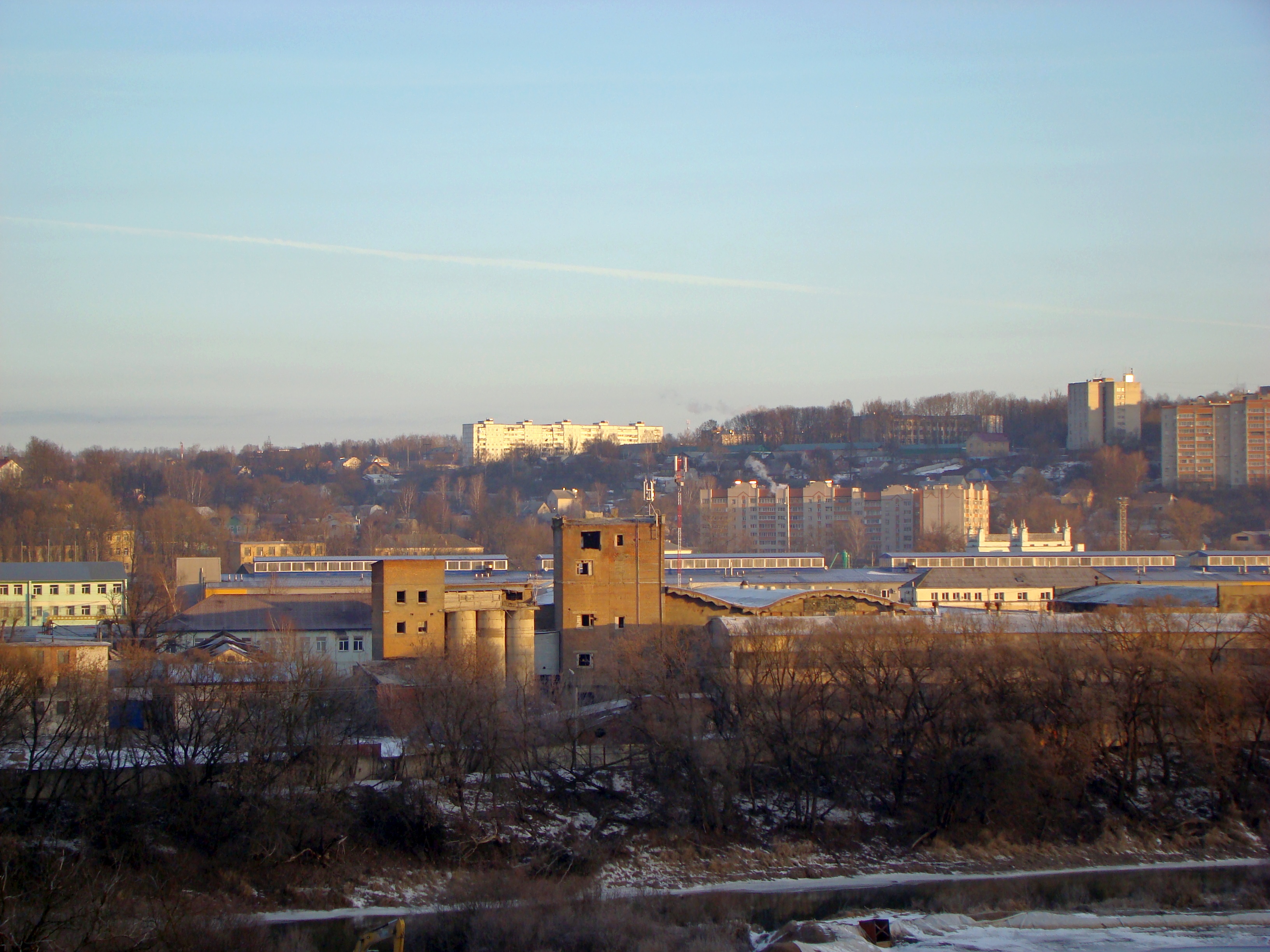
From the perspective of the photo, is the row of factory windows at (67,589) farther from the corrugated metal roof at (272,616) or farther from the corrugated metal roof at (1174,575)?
the corrugated metal roof at (1174,575)

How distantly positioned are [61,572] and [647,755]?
22140 mm

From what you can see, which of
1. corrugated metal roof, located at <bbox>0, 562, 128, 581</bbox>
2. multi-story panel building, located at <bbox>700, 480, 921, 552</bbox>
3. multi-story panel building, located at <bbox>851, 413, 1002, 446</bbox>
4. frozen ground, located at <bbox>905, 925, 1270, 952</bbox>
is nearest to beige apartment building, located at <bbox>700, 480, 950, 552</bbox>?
multi-story panel building, located at <bbox>700, 480, 921, 552</bbox>

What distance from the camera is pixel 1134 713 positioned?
2156 centimetres

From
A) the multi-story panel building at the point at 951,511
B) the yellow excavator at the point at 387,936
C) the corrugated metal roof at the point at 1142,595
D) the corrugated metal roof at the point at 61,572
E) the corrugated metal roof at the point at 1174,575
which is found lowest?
the yellow excavator at the point at 387,936

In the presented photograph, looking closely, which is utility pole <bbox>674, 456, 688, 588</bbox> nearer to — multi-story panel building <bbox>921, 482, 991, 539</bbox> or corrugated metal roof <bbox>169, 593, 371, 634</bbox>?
multi-story panel building <bbox>921, 482, 991, 539</bbox>

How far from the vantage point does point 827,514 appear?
7888cm

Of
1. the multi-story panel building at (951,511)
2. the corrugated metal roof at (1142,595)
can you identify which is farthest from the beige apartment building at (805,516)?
the corrugated metal roof at (1142,595)

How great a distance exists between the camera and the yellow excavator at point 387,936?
47.4ft

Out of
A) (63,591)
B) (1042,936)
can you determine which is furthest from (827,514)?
(1042,936)

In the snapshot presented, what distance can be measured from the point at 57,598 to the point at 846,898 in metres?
26.0

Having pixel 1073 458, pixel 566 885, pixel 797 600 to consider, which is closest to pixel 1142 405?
pixel 1073 458

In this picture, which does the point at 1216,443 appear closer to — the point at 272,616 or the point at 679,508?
→ the point at 679,508

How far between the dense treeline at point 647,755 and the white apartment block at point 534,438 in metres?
→ 93.8

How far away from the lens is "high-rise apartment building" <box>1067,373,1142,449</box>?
314 feet
